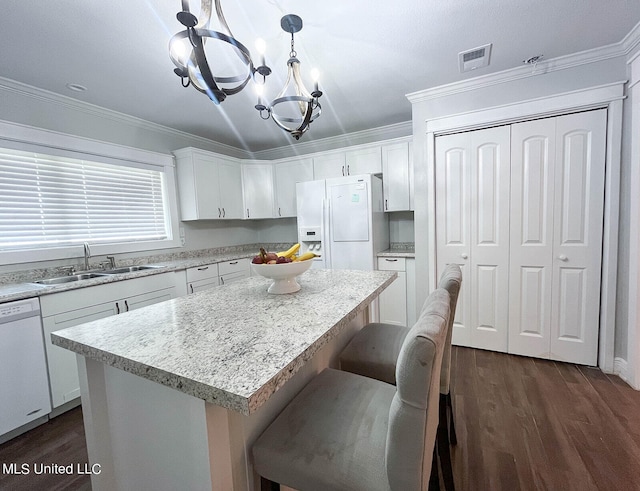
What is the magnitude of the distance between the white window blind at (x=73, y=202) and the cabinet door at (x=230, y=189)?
2.25ft

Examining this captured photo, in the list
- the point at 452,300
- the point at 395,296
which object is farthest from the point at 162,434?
the point at 395,296

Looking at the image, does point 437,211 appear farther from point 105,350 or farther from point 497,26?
point 105,350

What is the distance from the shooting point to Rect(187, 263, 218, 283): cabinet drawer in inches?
114

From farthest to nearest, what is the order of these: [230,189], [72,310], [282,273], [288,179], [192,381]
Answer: [288,179] → [230,189] → [72,310] → [282,273] → [192,381]

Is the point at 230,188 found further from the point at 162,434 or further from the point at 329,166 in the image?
the point at 162,434

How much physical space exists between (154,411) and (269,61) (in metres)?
2.19

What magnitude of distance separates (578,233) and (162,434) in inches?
115

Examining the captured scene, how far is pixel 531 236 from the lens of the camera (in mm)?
2377

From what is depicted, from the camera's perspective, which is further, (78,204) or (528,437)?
(78,204)

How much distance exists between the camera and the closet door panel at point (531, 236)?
229 cm

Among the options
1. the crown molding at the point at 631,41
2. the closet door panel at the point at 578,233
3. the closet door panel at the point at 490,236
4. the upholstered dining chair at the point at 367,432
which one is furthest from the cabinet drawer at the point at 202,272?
the crown molding at the point at 631,41

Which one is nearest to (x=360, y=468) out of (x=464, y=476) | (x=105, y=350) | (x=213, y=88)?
(x=105, y=350)

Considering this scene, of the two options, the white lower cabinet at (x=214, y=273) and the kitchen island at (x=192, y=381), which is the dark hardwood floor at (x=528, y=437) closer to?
the kitchen island at (x=192, y=381)

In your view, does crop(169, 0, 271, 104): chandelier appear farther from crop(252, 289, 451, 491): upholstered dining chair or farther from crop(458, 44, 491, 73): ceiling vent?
crop(458, 44, 491, 73): ceiling vent
